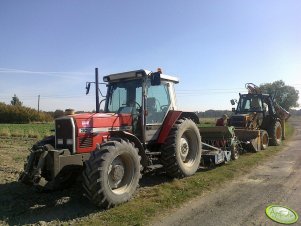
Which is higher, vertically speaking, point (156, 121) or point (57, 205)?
point (156, 121)

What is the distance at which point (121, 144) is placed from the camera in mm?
6395

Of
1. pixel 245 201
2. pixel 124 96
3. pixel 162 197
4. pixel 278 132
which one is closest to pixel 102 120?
pixel 124 96

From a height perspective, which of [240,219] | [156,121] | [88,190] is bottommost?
[240,219]

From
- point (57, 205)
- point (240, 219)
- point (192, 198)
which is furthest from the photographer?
point (192, 198)

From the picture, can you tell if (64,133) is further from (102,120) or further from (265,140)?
(265,140)

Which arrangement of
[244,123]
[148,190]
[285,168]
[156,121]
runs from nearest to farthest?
1. [148,190]
2. [156,121]
3. [285,168]
4. [244,123]

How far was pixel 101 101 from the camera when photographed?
8.53 meters

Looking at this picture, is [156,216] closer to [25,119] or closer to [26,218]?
[26,218]

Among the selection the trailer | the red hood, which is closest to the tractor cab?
the red hood

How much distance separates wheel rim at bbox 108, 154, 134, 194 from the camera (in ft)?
21.0

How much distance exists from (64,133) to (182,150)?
330 cm

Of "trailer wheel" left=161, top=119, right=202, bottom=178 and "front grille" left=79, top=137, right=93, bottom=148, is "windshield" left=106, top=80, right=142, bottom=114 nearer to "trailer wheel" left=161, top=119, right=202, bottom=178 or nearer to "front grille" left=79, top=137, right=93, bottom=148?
"trailer wheel" left=161, top=119, right=202, bottom=178

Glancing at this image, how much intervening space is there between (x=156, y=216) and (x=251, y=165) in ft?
18.2

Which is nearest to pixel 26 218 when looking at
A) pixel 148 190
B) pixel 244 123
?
pixel 148 190
